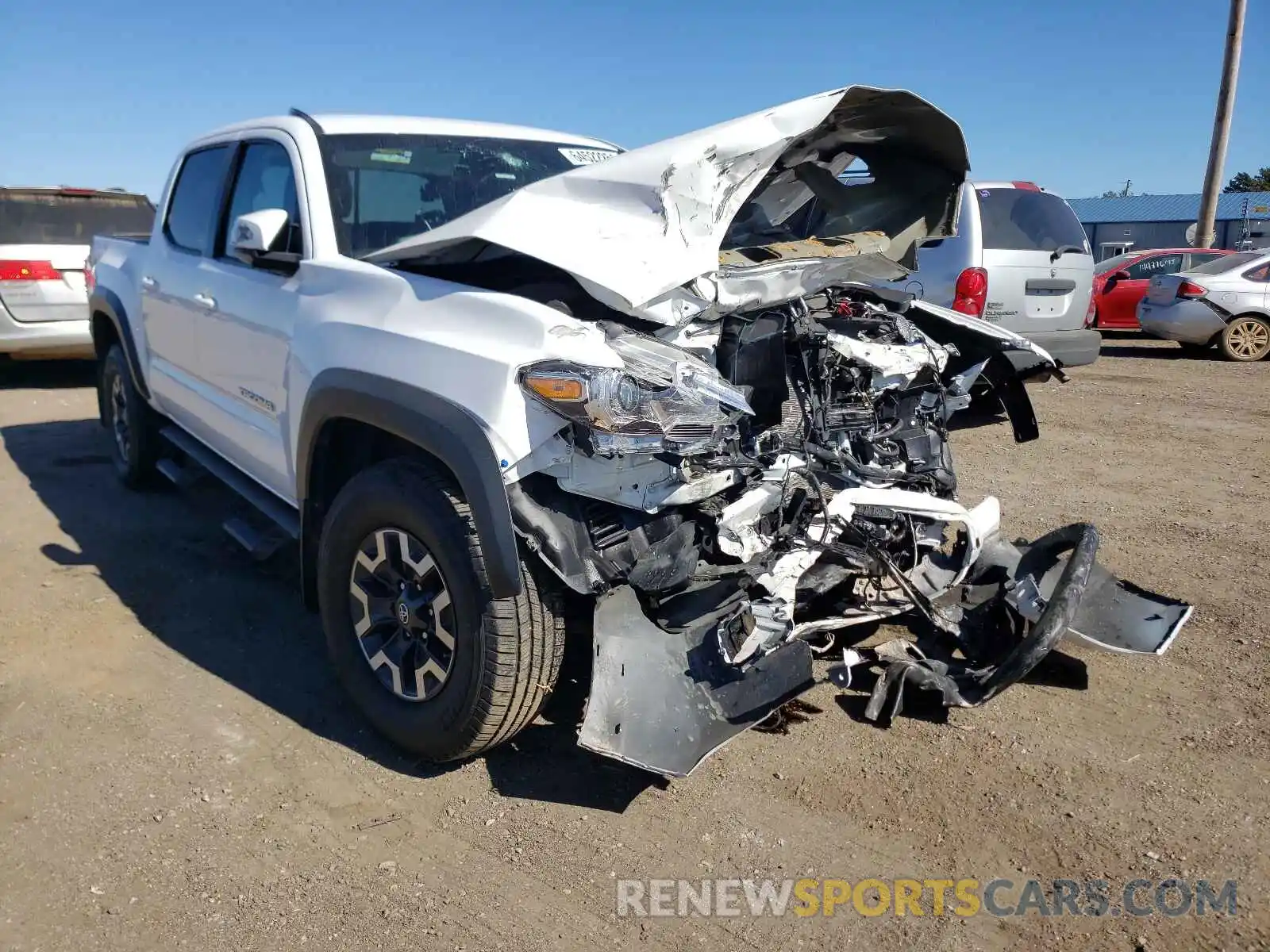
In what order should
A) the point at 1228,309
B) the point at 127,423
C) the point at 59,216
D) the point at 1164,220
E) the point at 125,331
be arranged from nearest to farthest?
the point at 125,331 → the point at 127,423 → the point at 59,216 → the point at 1228,309 → the point at 1164,220

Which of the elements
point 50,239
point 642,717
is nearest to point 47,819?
point 642,717

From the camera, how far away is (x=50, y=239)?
9391 millimetres

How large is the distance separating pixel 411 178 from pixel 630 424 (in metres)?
1.98

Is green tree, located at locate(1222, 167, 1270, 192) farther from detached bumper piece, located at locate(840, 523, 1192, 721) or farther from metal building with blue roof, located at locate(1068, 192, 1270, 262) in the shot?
detached bumper piece, located at locate(840, 523, 1192, 721)

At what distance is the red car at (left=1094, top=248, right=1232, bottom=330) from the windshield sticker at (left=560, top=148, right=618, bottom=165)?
1215 cm

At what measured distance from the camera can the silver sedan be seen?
12.7m

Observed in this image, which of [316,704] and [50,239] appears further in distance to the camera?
[50,239]

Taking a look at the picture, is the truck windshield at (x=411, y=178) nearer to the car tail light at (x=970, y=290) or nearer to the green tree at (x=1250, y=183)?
the car tail light at (x=970, y=290)

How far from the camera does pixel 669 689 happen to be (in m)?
2.91

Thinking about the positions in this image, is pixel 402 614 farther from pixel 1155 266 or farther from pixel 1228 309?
pixel 1155 266

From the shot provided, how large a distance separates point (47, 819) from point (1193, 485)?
6542mm

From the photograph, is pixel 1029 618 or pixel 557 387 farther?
pixel 1029 618

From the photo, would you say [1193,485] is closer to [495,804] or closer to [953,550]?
[953,550]

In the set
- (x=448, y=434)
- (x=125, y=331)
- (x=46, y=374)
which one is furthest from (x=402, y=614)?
(x=46, y=374)
